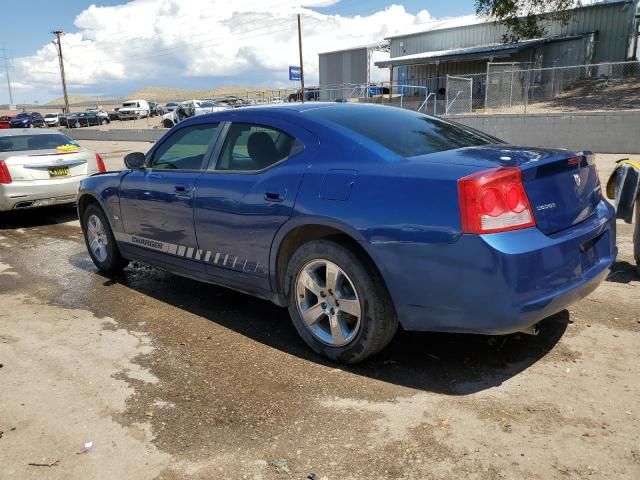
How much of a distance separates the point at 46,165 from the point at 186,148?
501 centimetres

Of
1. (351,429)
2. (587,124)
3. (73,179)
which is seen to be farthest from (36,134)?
(587,124)

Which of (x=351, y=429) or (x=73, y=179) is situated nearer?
(x=351, y=429)

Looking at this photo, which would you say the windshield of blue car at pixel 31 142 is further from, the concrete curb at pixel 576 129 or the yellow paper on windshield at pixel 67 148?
the concrete curb at pixel 576 129

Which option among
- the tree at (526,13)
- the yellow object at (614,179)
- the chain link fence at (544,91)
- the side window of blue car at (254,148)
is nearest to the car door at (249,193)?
the side window of blue car at (254,148)

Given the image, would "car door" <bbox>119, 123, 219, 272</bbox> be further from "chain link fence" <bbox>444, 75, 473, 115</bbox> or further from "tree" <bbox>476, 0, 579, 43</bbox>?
"tree" <bbox>476, 0, 579, 43</bbox>

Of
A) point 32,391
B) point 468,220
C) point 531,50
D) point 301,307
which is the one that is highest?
point 531,50

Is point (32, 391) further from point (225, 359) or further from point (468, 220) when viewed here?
point (468, 220)

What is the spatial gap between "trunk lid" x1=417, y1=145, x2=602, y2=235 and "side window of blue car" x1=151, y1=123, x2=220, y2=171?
77.8 inches

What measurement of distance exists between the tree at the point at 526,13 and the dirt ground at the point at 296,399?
2912 cm

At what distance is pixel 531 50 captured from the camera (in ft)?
105

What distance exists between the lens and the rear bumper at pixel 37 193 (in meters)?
8.49

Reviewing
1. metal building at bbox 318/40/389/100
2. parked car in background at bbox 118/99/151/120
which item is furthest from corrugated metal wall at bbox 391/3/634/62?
parked car in background at bbox 118/99/151/120

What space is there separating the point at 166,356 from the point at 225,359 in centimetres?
44

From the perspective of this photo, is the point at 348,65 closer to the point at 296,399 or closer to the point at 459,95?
the point at 459,95
